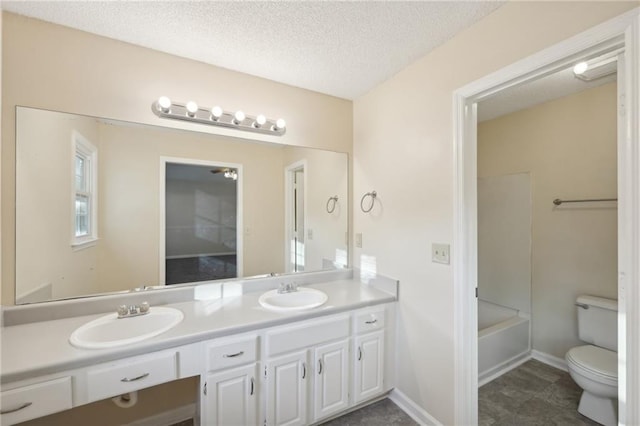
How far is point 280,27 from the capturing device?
1481 mm

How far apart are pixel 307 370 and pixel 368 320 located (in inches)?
20.2

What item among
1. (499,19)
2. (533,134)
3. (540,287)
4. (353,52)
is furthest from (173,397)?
(533,134)

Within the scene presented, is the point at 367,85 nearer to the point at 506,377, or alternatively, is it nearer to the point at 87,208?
the point at 87,208

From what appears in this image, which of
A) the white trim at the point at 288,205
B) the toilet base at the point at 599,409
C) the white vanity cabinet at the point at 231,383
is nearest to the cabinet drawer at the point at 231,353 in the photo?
the white vanity cabinet at the point at 231,383

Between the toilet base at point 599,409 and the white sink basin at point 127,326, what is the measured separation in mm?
2697

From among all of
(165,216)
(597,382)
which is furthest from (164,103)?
(597,382)

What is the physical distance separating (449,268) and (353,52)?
1.48 metres

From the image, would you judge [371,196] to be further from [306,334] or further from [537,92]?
[537,92]

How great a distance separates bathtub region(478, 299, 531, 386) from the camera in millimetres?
2250

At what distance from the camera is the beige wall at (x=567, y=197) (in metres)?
2.14

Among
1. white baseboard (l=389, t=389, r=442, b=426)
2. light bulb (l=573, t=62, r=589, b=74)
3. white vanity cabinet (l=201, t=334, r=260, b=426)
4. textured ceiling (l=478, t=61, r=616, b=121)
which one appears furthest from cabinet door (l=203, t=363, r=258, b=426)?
light bulb (l=573, t=62, r=589, b=74)

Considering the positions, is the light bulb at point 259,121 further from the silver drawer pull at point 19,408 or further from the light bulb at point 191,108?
the silver drawer pull at point 19,408

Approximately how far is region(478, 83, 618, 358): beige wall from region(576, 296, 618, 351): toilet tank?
0.13m

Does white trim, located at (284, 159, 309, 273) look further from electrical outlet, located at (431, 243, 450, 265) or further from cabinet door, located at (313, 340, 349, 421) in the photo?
electrical outlet, located at (431, 243, 450, 265)
